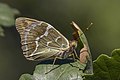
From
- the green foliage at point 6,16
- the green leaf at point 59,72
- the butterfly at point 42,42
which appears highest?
the green foliage at point 6,16

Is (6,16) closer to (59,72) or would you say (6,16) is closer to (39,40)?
(39,40)

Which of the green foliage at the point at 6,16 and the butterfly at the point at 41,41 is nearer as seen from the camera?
the butterfly at the point at 41,41

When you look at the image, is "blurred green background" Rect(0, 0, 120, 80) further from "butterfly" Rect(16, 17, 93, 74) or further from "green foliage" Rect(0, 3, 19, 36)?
"butterfly" Rect(16, 17, 93, 74)

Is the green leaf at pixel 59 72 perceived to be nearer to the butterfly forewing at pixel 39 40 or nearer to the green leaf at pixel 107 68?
the green leaf at pixel 107 68

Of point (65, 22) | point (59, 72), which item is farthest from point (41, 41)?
point (65, 22)

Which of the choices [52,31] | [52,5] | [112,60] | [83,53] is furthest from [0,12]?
[52,5]

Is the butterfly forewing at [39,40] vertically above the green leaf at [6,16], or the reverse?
the green leaf at [6,16]

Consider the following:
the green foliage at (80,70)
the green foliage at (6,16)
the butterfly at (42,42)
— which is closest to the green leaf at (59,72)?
the green foliage at (80,70)
